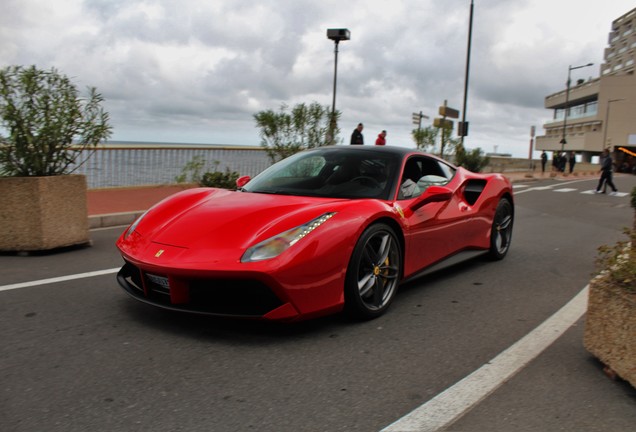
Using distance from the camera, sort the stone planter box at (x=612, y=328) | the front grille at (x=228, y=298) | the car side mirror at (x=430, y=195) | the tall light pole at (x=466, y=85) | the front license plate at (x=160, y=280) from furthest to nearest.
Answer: the tall light pole at (x=466, y=85), the car side mirror at (x=430, y=195), the front license plate at (x=160, y=280), the front grille at (x=228, y=298), the stone planter box at (x=612, y=328)

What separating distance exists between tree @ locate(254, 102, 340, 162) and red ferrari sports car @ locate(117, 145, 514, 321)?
1018 centimetres

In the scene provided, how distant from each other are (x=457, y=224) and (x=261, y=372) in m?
2.75

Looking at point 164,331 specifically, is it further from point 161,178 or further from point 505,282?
point 161,178

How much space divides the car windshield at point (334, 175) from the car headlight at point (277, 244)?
2.52 feet

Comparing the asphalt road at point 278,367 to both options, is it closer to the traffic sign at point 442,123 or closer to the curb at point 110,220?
the curb at point 110,220

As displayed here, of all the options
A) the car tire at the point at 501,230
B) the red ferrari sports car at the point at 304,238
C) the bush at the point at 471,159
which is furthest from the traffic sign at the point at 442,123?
the red ferrari sports car at the point at 304,238

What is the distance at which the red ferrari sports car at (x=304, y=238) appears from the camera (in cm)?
322

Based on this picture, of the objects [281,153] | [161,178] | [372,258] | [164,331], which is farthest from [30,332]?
[281,153]

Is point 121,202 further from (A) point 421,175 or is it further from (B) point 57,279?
(A) point 421,175

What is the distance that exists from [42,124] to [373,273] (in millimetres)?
4344

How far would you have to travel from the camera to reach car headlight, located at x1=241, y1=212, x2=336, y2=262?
321cm

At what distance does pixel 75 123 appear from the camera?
630 centimetres

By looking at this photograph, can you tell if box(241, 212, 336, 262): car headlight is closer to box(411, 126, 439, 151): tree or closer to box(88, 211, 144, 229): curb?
box(88, 211, 144, 229): curb

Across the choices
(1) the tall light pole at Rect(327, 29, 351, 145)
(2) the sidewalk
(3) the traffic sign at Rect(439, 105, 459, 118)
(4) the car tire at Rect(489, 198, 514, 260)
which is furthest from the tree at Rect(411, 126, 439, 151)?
(4) the car tire at Rect(489, 198, 514, 260)
